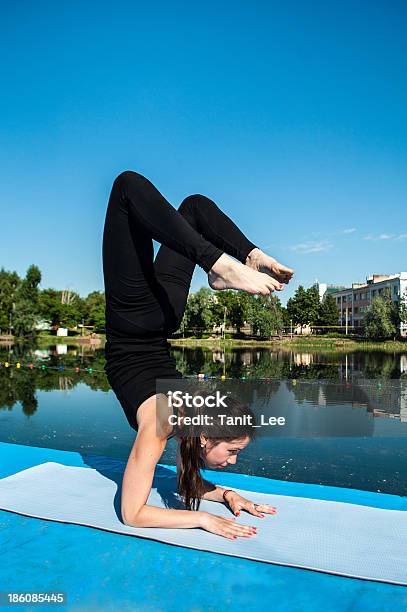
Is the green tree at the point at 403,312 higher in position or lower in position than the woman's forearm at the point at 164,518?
higher

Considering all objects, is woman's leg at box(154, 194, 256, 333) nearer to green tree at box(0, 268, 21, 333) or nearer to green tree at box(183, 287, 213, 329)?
green tree at box(183, 287, 213, 329)

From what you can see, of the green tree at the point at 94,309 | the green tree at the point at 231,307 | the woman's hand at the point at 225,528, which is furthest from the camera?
the green tree at the point at 94,309

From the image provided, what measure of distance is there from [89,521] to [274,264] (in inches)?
49.7

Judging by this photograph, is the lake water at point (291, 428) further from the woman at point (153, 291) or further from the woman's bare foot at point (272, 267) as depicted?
the woman's bare foot at point (272, 267)

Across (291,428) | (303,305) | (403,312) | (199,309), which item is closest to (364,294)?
(303,305)

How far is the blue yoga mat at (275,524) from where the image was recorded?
174cm

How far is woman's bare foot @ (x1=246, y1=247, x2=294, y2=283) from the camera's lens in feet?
5.81

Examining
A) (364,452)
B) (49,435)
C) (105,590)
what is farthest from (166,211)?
(49,435)

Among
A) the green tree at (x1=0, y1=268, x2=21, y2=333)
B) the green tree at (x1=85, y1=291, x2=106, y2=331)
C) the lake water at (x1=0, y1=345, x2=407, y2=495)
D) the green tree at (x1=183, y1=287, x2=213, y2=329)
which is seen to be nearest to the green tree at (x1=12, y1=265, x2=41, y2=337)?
the green tree at (x1=0, y1=268, x2=21, y2=333)

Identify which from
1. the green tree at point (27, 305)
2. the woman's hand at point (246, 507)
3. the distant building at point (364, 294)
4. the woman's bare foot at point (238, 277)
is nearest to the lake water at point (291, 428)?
the woman's hand at point (246, 507)

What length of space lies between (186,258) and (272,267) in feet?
1.10

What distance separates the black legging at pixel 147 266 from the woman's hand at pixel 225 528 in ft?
1.64

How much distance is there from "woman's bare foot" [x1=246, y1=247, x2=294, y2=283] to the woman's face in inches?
25.3

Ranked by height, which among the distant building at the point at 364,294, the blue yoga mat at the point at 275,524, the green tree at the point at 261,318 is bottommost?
the blue yoga mat at the point at 275,524
